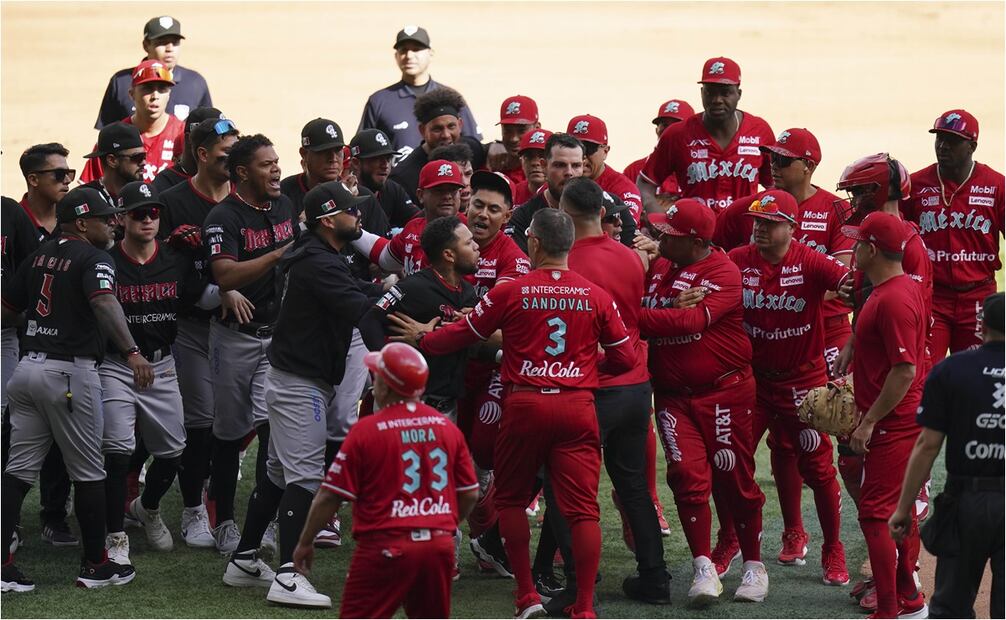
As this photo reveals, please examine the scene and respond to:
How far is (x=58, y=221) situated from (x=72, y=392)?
87 cm

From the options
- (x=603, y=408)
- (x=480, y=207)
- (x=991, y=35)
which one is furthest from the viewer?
(x=991, y=35)

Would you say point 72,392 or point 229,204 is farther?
point 229,204

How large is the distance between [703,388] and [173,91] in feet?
18.4

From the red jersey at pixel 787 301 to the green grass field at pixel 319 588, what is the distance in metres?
1.18

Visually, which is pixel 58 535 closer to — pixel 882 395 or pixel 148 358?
pixel 148 358

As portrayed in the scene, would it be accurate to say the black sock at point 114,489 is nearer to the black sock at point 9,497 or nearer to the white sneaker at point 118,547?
the white sneaker at point 118,547

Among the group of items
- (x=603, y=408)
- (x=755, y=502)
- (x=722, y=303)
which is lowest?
(x=755, y=502)

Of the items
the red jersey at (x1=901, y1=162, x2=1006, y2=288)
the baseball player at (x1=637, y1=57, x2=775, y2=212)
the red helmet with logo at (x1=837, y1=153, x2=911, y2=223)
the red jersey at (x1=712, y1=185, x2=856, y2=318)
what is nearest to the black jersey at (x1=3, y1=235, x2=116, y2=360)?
the red jersey at (x1=712, y1=185, x2=856, y2=318)

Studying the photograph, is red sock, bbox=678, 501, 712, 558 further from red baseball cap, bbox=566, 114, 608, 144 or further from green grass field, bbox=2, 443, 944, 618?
red baseball cap, bbox=566, 114, 608, 144

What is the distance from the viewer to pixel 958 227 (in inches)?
346

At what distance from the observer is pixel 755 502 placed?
7.34 meters

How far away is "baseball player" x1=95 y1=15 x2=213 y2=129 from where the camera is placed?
10789mm

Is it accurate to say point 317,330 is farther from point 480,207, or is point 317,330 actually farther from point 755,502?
point 755,502

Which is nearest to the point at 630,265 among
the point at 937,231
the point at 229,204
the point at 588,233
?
the point at 588,233
